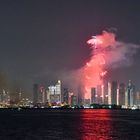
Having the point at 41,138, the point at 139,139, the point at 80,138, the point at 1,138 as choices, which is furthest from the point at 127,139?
the point at 1,138

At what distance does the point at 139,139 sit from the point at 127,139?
2.38 meters

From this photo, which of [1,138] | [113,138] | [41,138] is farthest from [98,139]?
[1,138]

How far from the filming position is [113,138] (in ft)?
313

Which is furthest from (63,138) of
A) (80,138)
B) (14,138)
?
(14,138)

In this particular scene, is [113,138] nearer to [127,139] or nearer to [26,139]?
[127,139]

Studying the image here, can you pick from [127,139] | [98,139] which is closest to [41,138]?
[98,139]

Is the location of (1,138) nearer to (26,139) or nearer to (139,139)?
(26,139)

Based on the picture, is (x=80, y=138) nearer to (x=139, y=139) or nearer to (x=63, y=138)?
(x=63, y=138)

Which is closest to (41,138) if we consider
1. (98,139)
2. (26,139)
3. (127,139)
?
(26,139)

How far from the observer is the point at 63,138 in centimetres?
9431

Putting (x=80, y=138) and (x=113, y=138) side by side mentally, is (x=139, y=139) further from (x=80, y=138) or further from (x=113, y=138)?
(x=80, y=138)

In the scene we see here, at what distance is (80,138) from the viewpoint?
9500cm

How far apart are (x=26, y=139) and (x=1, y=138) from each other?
521cm

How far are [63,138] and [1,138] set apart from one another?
12149 millimetres
